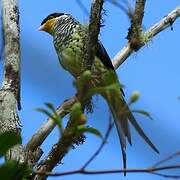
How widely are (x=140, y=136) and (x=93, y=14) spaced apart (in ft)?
1.37

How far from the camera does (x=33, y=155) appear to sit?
1836mm

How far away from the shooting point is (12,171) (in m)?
1.00

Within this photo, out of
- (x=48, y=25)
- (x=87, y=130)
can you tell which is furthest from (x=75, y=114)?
(x=48, y=25)

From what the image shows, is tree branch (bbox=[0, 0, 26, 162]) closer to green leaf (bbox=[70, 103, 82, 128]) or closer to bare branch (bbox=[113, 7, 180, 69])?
bare branch (bbox=[113, 7, 180, 69])

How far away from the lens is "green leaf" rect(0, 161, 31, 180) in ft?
3.19

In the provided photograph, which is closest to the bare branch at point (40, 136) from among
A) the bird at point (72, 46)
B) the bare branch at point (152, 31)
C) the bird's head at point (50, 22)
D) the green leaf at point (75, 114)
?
the bird at point (72, 46)

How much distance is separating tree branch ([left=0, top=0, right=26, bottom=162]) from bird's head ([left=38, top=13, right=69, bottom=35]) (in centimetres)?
144

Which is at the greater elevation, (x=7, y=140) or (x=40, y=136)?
(x=40, y=136)

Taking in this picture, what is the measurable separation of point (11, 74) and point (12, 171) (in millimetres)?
996

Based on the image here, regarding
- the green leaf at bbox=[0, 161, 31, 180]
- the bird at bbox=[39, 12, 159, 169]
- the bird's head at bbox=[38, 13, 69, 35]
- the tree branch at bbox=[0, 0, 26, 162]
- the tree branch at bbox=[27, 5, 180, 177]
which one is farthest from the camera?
the bird's head at bbox=[38, 13, 69, 35]

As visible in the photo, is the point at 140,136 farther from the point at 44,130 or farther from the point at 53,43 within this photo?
the point at 53,43

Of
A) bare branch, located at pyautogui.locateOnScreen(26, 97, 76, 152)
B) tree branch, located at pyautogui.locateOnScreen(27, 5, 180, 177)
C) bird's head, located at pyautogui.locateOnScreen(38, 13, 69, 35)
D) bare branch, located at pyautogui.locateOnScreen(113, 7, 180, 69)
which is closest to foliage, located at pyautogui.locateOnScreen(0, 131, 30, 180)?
tree branch, located at pyautogui.locateOnScreen(27, 5, 180, 177)

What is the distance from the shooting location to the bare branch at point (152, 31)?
2293 millimetres

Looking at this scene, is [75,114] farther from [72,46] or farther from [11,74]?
[72,46]
